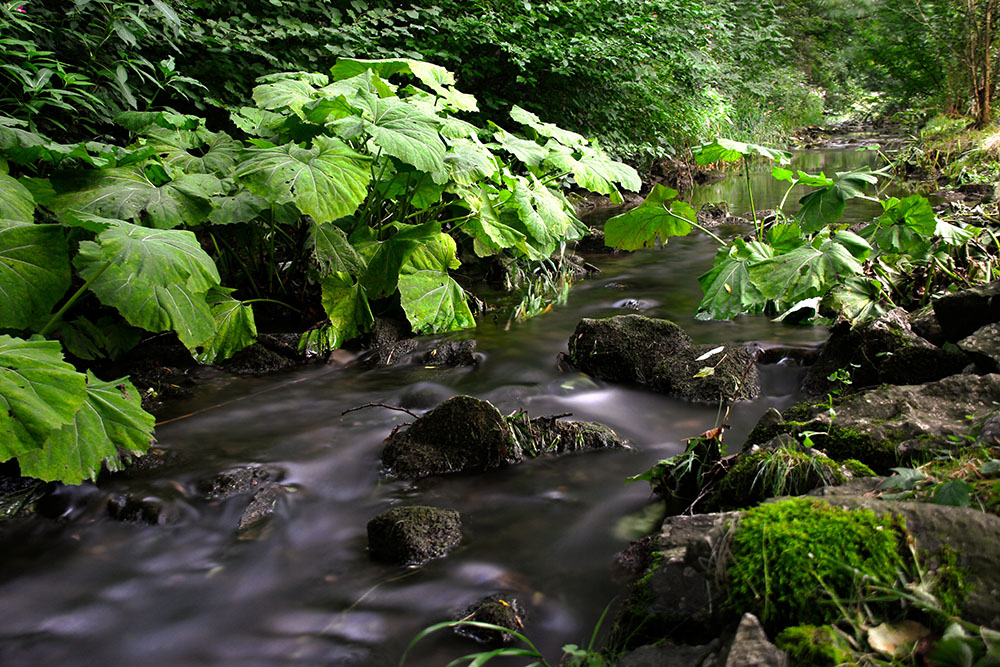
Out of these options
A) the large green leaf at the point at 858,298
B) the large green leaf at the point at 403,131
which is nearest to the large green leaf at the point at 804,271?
the large green leaf at the point at 858,298

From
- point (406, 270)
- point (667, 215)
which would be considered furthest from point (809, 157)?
point (406, 270)

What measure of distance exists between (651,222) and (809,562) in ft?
10.3

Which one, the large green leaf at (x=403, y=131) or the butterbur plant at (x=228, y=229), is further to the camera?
the large green leaf at (x=403, y=131)

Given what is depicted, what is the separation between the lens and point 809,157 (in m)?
16.9

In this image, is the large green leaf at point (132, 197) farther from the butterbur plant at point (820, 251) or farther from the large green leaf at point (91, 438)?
the butterbur plant at point (820, 251)

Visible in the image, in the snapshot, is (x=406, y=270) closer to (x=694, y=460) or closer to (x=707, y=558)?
Answer: (x=694, y=460)

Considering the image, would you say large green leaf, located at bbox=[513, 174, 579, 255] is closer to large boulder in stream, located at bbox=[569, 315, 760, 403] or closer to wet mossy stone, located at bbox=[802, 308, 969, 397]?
large boulder in stream, located at bbox=[569, 315, 760, 403]

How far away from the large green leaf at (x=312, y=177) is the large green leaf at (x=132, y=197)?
306 millimetres

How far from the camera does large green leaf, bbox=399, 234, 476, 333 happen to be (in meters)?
3.88

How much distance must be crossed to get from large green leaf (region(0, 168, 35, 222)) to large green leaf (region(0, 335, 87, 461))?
86cm

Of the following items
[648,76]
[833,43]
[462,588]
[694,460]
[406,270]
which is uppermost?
[833,43]

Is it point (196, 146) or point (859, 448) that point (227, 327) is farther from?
point (859, 448)

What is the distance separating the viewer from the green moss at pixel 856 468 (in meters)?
2.02

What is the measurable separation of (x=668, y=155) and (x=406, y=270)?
7946mm
